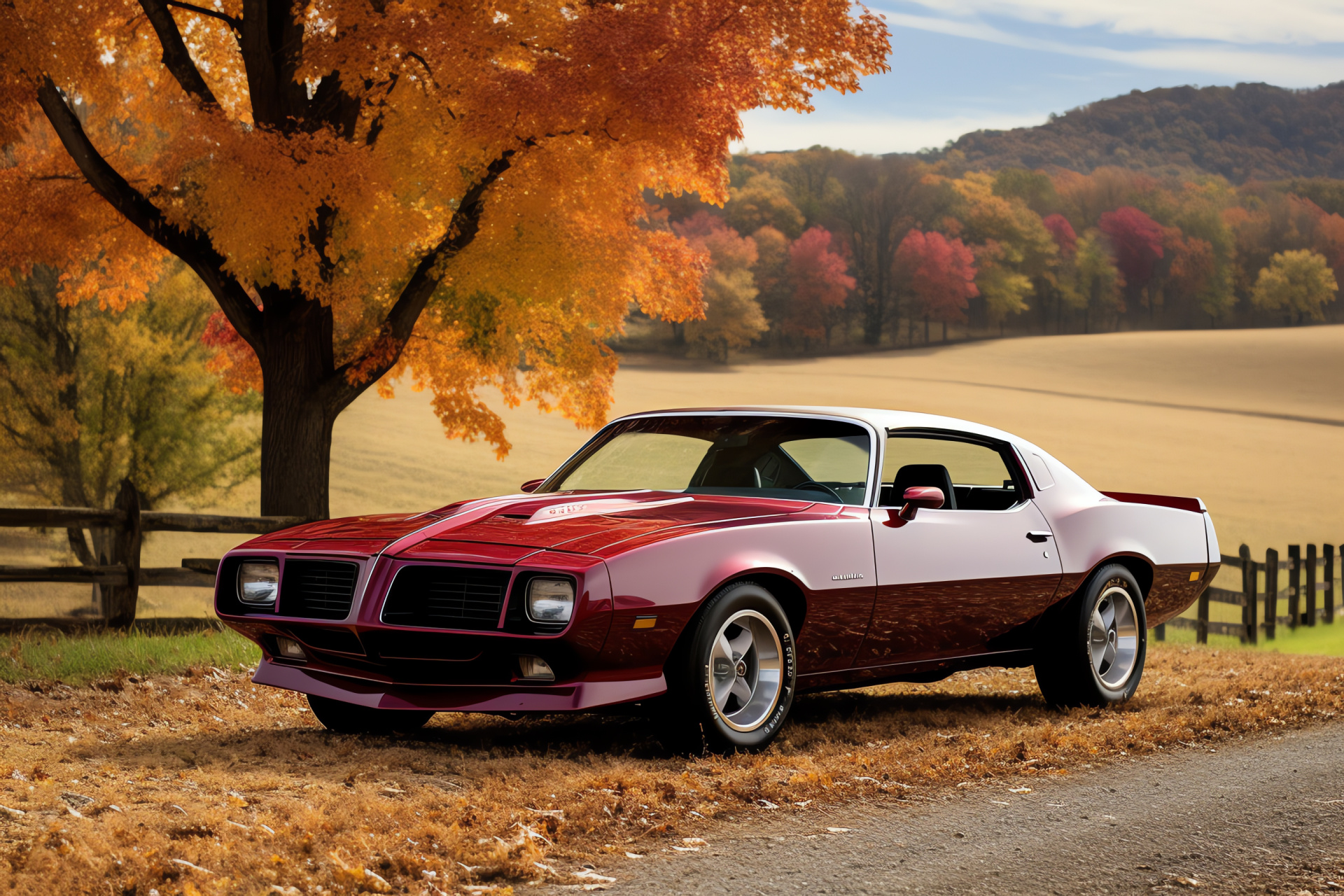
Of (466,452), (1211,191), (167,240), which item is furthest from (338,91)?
(1211,191)

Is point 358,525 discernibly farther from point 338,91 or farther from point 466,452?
point 466,452

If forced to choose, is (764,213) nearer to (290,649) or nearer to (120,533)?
(120,533)

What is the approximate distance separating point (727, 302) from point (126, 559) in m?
62.2

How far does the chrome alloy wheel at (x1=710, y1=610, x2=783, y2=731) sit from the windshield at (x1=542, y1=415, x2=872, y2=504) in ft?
2.95

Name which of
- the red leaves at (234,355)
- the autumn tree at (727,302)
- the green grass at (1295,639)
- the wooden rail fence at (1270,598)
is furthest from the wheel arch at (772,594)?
the autumn tree at (727,302)

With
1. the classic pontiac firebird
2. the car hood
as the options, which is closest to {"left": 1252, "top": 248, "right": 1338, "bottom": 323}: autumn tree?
the classic pontiac firebird

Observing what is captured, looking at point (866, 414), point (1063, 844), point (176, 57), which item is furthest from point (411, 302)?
point (1063, 844)

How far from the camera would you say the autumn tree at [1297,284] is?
89500 mm

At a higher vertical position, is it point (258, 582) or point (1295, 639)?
point (258, 582)

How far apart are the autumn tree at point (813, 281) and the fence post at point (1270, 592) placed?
62921 mm

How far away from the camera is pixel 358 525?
229 inches

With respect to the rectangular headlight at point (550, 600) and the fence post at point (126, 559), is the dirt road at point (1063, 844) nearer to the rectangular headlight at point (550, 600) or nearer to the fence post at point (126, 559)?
the rectangular headlight at point (550, 600)

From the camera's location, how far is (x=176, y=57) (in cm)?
1170

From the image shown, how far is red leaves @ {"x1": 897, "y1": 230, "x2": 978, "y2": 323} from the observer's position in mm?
81562
